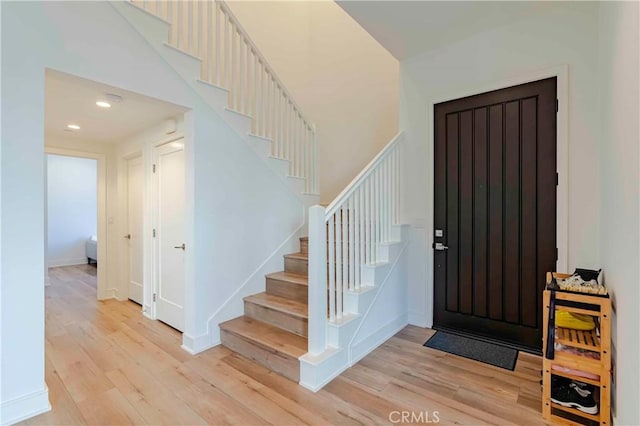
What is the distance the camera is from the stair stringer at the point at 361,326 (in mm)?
2174

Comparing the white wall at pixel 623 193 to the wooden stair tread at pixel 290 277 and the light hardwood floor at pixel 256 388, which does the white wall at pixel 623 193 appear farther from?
the wooden stair tread at pixel 290 277

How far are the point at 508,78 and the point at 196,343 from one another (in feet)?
12.1

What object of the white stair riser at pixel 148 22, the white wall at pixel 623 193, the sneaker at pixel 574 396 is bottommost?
the sneaker at pixel 574 396

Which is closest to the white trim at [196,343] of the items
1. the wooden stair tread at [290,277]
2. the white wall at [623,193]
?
the wooden stair tread at [290,277]

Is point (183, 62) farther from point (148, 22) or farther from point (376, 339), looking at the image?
point (376, 339)

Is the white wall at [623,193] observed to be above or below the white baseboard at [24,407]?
above

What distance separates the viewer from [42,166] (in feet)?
6.20

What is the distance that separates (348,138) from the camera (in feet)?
15.6

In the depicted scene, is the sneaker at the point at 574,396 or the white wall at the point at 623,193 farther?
the sneaker at the point at 574,396

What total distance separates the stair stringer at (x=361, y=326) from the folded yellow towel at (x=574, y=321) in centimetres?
132

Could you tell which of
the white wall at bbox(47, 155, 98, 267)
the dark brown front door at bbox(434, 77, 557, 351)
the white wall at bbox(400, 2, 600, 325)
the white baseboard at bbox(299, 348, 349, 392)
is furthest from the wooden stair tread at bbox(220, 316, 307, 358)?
the white wall at bbox(47, 155, 98, 267)

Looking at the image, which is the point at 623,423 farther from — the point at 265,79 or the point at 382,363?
the point at 265,79

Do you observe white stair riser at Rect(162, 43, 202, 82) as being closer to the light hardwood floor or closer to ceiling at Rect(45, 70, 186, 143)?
ceiling at Rect(45, 70, 186, 143)

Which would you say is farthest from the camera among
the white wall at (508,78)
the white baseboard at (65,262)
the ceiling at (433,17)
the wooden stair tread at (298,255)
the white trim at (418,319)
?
the white baseboard at (65,262)
